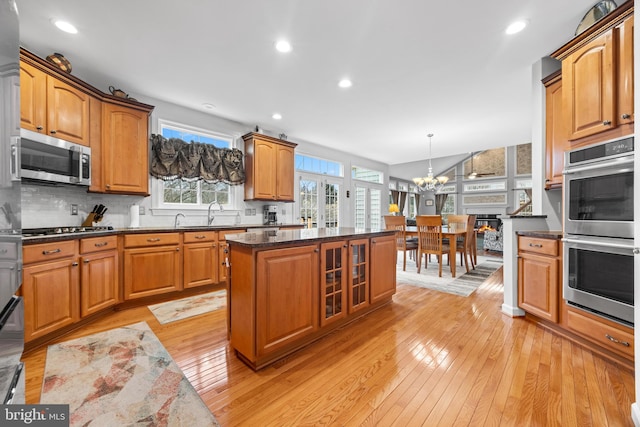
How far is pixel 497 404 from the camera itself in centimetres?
144

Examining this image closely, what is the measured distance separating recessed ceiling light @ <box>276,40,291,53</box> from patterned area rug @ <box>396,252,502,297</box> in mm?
3288

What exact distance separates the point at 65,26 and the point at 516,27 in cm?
379

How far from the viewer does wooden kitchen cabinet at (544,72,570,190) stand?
2451mm

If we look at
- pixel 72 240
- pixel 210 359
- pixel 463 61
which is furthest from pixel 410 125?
pixel 72 240

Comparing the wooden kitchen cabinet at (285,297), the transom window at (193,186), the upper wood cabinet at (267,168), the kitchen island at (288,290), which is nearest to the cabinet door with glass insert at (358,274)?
the kitchen island at (288,290)

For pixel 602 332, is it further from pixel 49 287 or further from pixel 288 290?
pixel 49 287

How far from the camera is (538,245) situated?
2334 millimetres

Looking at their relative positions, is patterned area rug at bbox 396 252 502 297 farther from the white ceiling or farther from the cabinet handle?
the white ceiling

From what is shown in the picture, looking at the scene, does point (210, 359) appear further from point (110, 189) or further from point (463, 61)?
point (463, 61)

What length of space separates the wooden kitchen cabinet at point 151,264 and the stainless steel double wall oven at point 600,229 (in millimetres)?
3808

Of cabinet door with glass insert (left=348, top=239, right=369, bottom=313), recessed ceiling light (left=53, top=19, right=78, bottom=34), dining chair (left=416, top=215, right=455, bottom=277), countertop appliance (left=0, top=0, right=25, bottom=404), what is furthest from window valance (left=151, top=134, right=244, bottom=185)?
countertop appliance (left=0, top=0, right=25, bottom=404)

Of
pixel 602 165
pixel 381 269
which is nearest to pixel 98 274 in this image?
pixel 381 269

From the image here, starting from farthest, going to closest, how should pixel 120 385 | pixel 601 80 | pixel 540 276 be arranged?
pixel 540 276, pixel 601 80, pixel 120 385

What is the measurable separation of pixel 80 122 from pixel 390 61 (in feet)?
10.6
